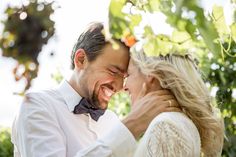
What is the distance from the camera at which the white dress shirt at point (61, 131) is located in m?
2.04

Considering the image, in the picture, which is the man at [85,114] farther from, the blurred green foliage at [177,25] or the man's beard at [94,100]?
the blurred green foliage at [177,25]

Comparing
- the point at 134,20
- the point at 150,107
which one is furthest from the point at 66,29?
the point at 150,107

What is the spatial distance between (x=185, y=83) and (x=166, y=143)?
11.0 inches

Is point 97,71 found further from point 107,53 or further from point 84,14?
point 84,14

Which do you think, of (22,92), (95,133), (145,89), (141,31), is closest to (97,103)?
(95,133)

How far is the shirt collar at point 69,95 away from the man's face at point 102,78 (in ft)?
0.23

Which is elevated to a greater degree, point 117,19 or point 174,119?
point 117,19

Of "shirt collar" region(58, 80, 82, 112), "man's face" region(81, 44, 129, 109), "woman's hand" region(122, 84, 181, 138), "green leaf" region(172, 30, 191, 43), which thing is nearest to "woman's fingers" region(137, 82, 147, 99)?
"woman's hand" region(122, 84, 181, 138)

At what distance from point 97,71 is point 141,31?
172 centimetres

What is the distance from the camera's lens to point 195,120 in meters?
2.21

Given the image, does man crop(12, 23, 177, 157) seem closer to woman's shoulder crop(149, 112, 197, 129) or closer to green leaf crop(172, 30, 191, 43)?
woman's shoulder crop(149, 112, 197, 129)

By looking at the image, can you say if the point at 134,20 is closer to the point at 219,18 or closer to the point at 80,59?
the point at 219,18

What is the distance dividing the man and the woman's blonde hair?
0.36 feet

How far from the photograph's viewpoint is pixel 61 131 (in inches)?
93.7
